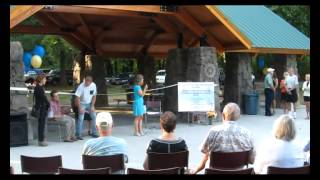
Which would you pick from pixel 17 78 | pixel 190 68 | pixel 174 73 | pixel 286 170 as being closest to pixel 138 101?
pixel 17 78

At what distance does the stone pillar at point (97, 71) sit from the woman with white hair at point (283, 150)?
17.4m

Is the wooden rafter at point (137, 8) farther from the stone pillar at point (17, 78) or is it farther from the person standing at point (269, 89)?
the person standing at point (269, 89)

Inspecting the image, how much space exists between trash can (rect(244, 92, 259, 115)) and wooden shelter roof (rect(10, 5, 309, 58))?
2.26 m

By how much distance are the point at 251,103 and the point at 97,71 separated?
281 inches

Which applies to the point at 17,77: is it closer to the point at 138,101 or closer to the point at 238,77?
the point at 138,101

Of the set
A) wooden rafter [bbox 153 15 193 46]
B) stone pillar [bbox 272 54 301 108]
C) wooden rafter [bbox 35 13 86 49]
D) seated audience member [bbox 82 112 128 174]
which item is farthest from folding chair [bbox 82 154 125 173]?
stone pillar [bbox 272 54 301 108]

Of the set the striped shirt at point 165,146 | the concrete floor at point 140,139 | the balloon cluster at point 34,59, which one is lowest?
the concrete floor at point 140,139

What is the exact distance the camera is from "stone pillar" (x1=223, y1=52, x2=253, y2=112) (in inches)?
793

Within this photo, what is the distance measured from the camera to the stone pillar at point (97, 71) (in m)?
23.1

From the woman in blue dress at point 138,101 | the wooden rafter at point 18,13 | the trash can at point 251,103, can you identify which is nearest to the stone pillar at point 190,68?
the trash can at point 251,103

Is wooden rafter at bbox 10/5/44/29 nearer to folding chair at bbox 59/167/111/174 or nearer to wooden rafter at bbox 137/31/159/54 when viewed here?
folding chair at bbox 59/167/111/174

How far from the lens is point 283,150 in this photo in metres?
6.07

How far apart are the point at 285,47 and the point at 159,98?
5.23 meters
